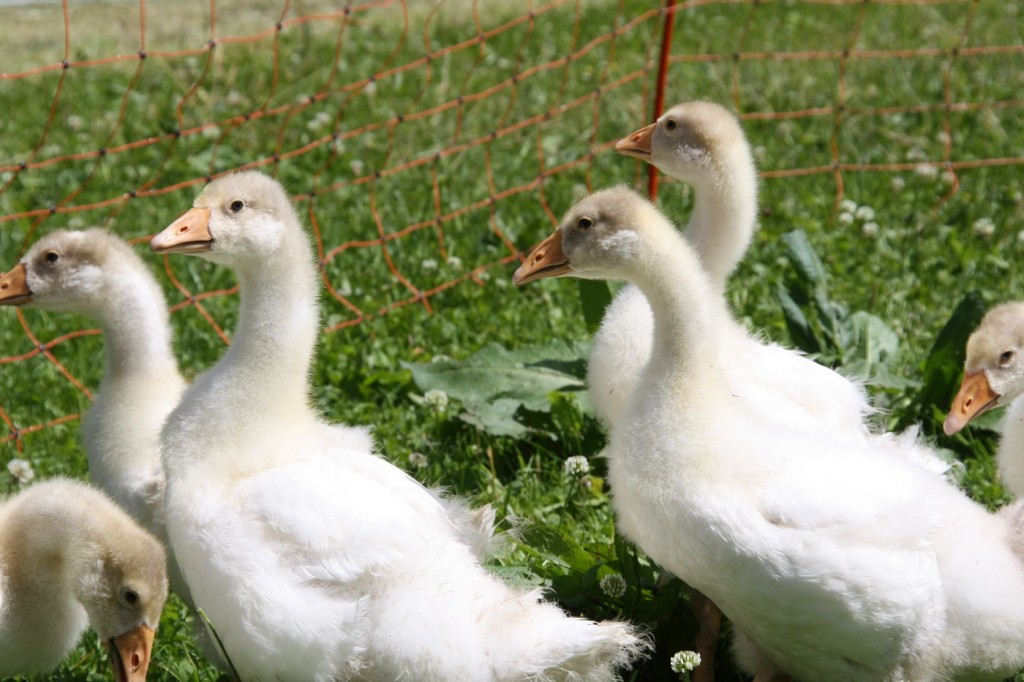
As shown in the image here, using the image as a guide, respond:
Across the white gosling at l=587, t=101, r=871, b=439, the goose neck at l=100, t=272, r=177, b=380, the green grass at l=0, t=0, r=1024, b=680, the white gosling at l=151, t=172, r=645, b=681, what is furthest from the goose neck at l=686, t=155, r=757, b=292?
the goose neck at l=100, t=272, r=177, b=380

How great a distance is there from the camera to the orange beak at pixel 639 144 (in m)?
4.67

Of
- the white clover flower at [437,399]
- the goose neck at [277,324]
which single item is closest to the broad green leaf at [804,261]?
the white clover flower at [437,399]

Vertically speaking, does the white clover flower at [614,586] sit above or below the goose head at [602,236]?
below

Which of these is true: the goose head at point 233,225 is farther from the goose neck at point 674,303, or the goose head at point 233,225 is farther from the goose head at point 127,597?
the goose neck at point 674,303

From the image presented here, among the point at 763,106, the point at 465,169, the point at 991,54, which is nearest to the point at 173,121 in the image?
the point at 465,169

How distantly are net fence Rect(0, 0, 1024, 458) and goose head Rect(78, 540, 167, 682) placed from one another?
1.73 metres

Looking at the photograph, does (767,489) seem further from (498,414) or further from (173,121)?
(173,121)

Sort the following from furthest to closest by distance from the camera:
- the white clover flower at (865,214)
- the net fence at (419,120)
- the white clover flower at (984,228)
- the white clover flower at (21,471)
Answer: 1. the white clover flower at (865,214)
2. the white clover flower at (984,228)
3. the net fence at (419,120)
4. the white clover flower at (21,471)

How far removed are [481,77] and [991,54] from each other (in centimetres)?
343

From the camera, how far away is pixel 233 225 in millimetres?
3711

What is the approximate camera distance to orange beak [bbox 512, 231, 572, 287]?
12.4 feet

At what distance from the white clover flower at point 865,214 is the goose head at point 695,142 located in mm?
2362

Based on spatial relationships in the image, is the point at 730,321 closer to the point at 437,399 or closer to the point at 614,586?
the point at 614,586

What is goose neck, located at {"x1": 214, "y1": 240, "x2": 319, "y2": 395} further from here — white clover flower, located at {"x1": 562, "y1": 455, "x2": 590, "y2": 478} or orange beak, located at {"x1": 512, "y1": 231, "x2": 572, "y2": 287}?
white clover flower, located at {"x1": 562, "y1": 455, "x2": 590, "y2": 478}
